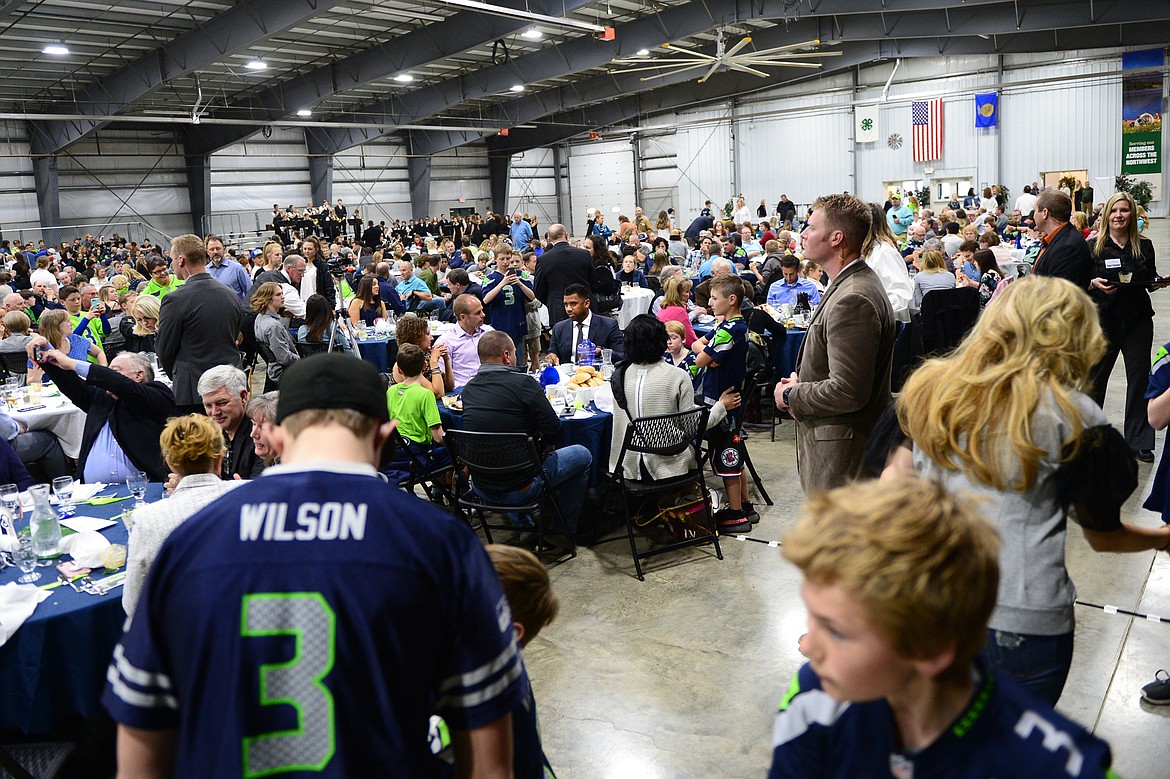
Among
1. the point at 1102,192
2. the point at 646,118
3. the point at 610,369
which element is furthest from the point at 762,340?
the point at 646,118

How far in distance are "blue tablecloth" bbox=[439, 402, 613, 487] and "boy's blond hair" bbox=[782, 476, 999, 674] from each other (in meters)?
3.82

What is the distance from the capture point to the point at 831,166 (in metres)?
24.3

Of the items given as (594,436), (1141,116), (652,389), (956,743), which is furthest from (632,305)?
(1141,116)

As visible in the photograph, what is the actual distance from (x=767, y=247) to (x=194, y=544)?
900cm

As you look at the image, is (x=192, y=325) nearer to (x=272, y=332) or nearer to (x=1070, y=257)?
(x=272, y=332)

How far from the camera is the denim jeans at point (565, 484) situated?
14.7ft

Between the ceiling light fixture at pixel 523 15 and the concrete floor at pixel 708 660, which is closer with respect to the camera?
the concrete floor at pixel 708 660

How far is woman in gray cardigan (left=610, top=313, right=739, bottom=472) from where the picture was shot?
174 inches

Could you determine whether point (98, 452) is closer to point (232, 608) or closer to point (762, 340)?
point (232, 608)

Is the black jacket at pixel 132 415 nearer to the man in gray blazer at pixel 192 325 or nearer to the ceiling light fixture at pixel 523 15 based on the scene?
the man in gray blazer at pixel 192 325

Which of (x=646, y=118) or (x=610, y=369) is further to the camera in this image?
(x=646, y=118)

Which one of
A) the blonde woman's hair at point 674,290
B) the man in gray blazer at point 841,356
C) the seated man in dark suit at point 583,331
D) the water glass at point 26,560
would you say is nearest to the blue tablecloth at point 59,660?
the water glass at point 26,560

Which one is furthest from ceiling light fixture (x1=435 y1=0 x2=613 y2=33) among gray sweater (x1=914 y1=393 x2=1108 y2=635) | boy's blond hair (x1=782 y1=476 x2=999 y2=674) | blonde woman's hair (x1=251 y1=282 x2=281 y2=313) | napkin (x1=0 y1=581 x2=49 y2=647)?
boy's blond hair (x1=782 y1=476 x2=999 y2=674)

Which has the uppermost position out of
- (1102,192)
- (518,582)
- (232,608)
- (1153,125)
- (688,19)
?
(688,19)
